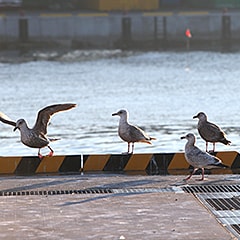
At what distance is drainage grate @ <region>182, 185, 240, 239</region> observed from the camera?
9969mm

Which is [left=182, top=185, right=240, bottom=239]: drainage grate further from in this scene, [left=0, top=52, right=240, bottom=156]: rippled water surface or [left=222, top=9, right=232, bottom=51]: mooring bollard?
[left=222, top=9, right=232, bottom=51]: mooring bollard

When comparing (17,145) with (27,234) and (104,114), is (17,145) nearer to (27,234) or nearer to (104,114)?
(104,114)

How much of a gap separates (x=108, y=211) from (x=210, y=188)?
1810 mm

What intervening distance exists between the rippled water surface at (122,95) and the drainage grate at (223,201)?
605cm

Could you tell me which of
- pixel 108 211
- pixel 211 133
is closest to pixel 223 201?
pixel 108 211

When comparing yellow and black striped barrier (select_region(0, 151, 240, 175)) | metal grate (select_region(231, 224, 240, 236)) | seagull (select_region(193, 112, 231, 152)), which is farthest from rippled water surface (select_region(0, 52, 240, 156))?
metal grate (select_region(231, 224, 240, 236))

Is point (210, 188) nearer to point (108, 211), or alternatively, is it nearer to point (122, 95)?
point (108, 211)

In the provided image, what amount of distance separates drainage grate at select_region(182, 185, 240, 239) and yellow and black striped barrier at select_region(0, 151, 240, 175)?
1.64 m

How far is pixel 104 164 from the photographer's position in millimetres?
13555

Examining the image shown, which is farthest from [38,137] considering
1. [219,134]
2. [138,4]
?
[138,4]

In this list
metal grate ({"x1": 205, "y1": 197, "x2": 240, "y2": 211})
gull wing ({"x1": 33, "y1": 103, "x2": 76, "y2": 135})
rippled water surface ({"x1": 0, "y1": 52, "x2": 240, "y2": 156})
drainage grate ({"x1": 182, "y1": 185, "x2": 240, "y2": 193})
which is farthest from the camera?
rippled water surface ({"x1": 0, "y1": 52, "x2": 240, "y2": 156})

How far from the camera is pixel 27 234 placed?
31.2ft

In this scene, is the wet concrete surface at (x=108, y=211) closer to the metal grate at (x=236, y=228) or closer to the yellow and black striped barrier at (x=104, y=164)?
the metal grate at (x=236, y=228)

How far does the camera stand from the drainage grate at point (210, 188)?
11.7 metres
